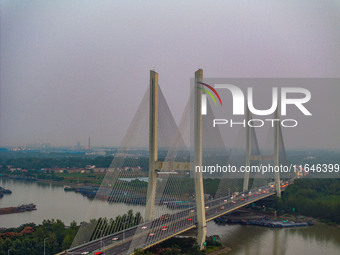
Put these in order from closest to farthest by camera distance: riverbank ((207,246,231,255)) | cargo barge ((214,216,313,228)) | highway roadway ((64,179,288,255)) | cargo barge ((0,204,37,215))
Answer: highway roadway ((64,179,288,255)) → riverbank ((207,246,231,255)) → cargo barge ((214,216,313,228)) → cargo barge ((0,204,37,215))

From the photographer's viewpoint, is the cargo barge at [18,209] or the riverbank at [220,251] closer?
the riverbank at [220,251]

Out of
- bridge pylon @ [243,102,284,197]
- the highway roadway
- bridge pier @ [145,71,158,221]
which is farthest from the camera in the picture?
bridge pylon @ [243,102,284,197]

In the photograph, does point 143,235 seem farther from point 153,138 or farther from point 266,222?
point 266,222

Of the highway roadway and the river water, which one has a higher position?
the highway roadway

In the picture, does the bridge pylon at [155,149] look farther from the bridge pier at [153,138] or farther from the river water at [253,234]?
the river water at [253,234]

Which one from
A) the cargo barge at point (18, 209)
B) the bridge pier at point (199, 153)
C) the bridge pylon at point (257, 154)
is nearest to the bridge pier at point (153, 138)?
the bridge pier at point (199, 153)

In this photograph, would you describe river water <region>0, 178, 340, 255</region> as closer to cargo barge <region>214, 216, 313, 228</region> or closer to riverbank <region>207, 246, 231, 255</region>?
riverbank <region>207, 246, 231, 255</region>

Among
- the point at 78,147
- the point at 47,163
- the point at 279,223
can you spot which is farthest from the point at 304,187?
the point at 78,147

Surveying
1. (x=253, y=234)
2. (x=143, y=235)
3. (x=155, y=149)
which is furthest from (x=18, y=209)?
(x=143, y=235)

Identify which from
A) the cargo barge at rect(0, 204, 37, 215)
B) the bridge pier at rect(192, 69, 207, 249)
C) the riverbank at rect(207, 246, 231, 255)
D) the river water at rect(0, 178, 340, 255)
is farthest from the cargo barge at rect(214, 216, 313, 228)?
the cargo barge at rect(0, 204, 37, 215)

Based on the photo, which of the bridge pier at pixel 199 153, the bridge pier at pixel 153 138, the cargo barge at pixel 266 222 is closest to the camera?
the bridge pier at pixel 199 153

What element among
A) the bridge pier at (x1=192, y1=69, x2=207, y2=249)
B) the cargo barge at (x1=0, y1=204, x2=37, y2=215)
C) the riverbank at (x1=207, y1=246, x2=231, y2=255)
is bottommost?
the cargo barge at (x1=0, y1=204, x2=37, y2=215)

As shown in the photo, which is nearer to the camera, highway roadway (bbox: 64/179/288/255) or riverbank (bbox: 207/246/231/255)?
highway roadway (bbox: 64/179/288/255)
